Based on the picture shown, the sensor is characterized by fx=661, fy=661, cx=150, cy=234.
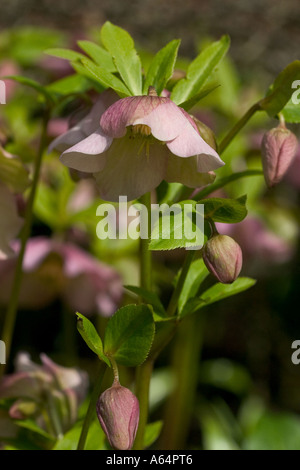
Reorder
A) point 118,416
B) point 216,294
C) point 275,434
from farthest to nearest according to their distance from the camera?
point 275,434 → point 216,294 → point 118,416

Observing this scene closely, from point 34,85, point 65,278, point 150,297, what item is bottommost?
point 150,297

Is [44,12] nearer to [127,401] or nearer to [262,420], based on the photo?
[262,420]

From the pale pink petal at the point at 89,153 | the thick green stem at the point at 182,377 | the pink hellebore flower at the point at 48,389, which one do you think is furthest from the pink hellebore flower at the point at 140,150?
the thick green stem at the point at 182,377

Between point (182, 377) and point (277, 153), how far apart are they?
728 mm

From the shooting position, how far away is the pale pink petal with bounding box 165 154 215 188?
0.53 m

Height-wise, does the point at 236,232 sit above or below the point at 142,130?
above

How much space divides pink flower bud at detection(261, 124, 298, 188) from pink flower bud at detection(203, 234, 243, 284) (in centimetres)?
8

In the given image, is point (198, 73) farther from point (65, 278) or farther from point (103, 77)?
point (65, 278)

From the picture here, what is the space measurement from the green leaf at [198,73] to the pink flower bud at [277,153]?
77 mm

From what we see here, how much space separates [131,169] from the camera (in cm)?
55

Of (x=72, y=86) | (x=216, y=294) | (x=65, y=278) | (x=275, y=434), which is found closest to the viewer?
(x=216, y=294)

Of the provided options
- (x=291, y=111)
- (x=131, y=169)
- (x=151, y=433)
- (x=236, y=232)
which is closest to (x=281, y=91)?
(x=291, y=111)

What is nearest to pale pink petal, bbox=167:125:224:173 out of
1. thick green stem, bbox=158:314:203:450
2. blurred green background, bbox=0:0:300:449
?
blurred green background, bbox=0:0:300:449

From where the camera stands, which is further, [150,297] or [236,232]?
[236,232]
